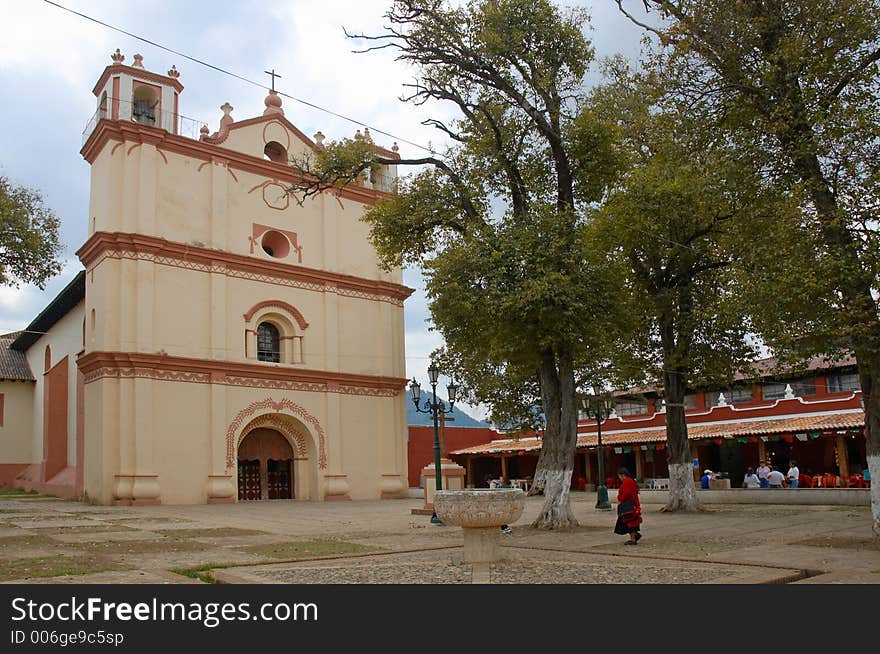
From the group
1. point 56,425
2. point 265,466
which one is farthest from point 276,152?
point 56,425

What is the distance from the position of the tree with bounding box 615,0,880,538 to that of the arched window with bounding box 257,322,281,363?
1906 cm

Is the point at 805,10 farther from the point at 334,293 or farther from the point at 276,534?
the point at 334,293

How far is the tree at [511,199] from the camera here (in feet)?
45.2

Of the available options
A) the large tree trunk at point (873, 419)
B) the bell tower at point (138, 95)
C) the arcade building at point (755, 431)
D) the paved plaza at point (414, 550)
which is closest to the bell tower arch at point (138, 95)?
the bell tower at point (138, 95)

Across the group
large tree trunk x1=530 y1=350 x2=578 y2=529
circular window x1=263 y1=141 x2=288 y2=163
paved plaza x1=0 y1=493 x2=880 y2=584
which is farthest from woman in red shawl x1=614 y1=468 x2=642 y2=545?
circular window x1=263 y1=141 x2=288 y2=163

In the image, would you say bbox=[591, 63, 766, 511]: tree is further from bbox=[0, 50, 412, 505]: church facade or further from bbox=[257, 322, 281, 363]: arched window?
bbox=[257, 322, 281, 363]: arched window

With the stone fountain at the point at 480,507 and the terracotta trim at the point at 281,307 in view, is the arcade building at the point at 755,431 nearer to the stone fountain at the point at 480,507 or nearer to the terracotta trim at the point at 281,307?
the terracotta trim at the point at 281,307

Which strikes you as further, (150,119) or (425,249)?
(150,119)

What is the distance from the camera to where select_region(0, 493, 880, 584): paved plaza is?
787 cm

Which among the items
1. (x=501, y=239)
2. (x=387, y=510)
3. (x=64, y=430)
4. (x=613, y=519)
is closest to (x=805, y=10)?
(x=501, y=239)

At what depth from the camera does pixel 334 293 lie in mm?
28766

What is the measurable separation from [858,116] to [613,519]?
9371mm

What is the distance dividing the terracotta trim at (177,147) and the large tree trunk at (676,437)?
9901 mm
